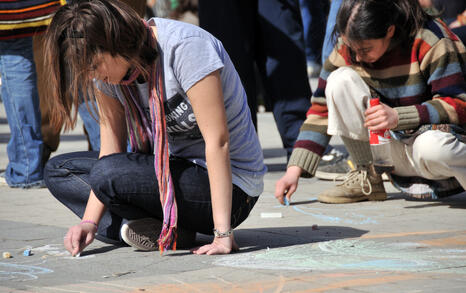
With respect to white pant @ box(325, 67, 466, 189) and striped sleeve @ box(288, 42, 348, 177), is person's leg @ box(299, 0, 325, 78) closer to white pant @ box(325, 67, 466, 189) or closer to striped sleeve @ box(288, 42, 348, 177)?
striped sleeve @ box(288, 42, 348, 177)

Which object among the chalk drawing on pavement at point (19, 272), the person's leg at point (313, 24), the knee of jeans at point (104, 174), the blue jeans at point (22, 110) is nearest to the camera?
the chalk drawing on pavement at point (19, 272)

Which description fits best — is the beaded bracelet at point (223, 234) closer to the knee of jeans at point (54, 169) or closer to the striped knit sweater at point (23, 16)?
the knee of jeans at point (54, 169)

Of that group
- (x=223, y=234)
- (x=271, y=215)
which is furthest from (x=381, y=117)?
(x=223, y=234)

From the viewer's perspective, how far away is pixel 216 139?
2744 millimetres

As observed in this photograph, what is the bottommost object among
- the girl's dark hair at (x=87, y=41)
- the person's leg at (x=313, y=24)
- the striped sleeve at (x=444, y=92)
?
the person's leg at (x=313, y=24)

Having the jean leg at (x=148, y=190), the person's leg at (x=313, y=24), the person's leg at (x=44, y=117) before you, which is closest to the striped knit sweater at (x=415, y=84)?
A: the jean leg at (x=148, y=190)

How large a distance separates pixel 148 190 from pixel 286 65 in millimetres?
2308

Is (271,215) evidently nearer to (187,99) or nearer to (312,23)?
(187,99)

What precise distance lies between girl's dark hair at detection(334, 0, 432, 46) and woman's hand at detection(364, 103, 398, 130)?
1.06ft

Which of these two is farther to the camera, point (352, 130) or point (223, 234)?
point (352, 130)

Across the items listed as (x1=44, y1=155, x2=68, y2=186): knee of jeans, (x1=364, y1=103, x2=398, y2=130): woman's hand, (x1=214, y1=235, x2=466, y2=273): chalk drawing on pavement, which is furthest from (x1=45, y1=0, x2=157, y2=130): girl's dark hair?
(x1=364, y1=103, x2=398, y2=130): woman's hand

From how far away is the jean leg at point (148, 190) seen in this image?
2.88m

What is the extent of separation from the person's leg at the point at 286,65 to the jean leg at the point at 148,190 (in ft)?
6.59

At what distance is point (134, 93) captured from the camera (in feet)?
9.68
